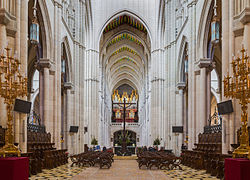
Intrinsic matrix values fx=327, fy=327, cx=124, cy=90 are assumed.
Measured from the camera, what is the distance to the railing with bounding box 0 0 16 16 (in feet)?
29.9

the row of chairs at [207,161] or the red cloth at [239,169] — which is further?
the row of chairs at [207,161]

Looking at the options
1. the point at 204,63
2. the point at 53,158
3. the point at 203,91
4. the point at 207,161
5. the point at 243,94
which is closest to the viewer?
the point at 243,94

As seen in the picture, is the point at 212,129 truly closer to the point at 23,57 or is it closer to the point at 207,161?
the point at 207,161

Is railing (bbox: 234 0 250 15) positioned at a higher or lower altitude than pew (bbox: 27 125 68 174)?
higher

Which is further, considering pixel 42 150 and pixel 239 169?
pixel 42 150

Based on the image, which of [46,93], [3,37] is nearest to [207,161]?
[3,37]

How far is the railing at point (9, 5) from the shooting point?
9.12 metres

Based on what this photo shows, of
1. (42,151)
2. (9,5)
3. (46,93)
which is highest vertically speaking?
(9,5)

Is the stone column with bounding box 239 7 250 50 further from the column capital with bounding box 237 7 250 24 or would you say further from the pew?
the pew

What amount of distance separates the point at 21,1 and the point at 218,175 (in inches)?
317

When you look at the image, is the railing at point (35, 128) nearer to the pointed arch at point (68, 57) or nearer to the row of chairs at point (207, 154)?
the row of chairs at point (207, 154)

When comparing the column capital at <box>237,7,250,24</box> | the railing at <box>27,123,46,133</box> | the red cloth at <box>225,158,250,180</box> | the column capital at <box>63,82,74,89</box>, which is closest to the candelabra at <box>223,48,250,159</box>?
the red cloth at <box>225,158,250,180</box>

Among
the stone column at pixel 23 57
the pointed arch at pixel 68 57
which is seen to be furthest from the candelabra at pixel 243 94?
the pointed arch at pixel 68 57

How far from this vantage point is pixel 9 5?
9.54 meters
